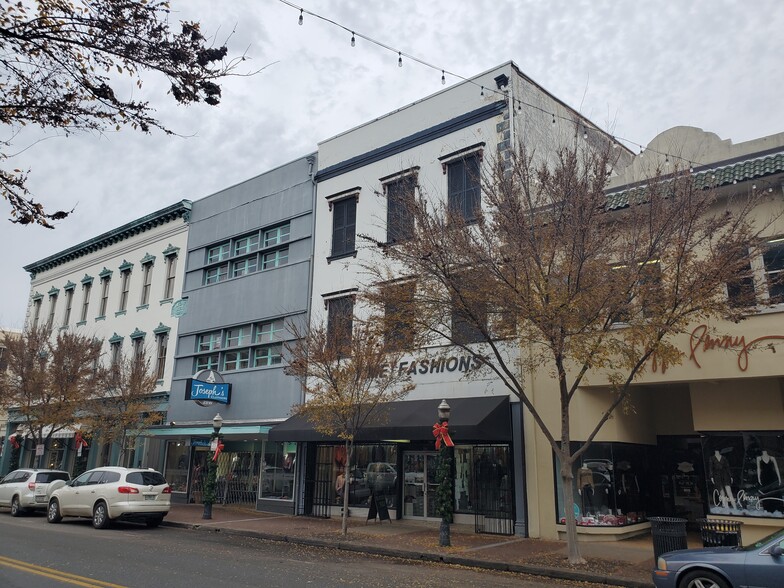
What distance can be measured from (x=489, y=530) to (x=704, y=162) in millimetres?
11361

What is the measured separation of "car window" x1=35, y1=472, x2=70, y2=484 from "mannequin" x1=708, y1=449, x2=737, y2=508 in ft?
66.7

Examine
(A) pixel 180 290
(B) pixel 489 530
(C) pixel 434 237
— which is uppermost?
(A) pixel 180 290

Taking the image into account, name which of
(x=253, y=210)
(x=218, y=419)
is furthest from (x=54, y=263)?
(x=218, y=419)

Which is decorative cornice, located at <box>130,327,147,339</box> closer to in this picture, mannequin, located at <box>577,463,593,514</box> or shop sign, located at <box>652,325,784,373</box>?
mannequin, located at <box>577,463,593,514</box>

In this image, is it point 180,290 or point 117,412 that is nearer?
point 117,412

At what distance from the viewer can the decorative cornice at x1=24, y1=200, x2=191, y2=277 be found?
2989 centimetres

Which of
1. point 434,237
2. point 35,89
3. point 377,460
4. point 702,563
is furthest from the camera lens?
point 377,460

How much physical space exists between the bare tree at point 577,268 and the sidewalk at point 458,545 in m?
0.84

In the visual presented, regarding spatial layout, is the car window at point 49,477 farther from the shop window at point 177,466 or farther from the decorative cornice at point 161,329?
the decorative cornice at point 161,329

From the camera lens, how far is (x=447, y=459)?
15031 mm

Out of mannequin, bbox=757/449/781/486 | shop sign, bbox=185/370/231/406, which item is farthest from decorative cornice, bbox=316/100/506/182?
mannequin, bbox=757/449/781/486

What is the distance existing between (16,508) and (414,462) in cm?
1404

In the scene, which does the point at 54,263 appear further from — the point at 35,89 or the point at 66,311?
the point at 35,89

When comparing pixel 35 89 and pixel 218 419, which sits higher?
pixel 35 89
